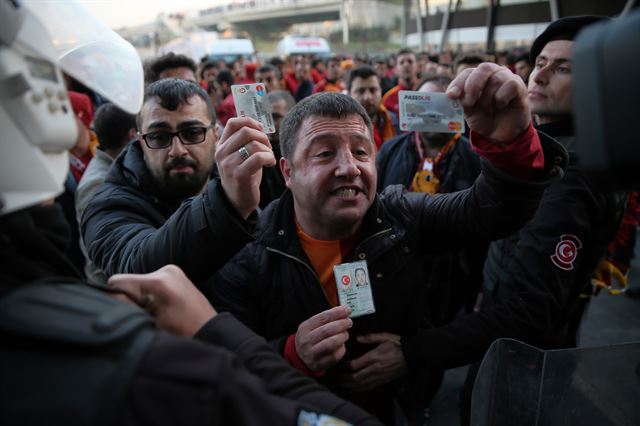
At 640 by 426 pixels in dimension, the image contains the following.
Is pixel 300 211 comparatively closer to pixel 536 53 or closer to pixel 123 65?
pixel 123 65

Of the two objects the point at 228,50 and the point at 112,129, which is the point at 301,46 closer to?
the point at 228,50

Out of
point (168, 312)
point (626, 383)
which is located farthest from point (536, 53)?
point (168, 312)

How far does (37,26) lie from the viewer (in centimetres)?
70

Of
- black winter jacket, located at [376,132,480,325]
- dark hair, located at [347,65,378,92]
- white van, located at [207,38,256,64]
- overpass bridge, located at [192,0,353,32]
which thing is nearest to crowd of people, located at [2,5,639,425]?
black winter jacket, located at [376,132,480,325]

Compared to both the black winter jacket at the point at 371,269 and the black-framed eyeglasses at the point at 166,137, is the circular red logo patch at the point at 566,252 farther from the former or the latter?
the black-framed eyeglasses at the point at 166,137

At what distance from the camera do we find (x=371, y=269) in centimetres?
154

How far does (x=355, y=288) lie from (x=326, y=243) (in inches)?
10.1

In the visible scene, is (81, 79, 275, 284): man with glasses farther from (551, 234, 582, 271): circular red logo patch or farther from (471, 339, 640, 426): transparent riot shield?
(551, 234, 582, 271): circular red logo patch

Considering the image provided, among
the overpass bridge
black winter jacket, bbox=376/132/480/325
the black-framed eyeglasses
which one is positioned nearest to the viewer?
the black-framed eyeglasses

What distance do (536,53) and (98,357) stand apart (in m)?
2.39

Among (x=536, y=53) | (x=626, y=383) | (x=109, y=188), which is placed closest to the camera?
(x=626, y=383)

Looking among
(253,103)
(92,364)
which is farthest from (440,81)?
(92,364)

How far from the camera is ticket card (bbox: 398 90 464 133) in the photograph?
160 cm

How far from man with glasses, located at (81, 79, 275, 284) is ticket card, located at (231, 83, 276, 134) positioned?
125 mm
